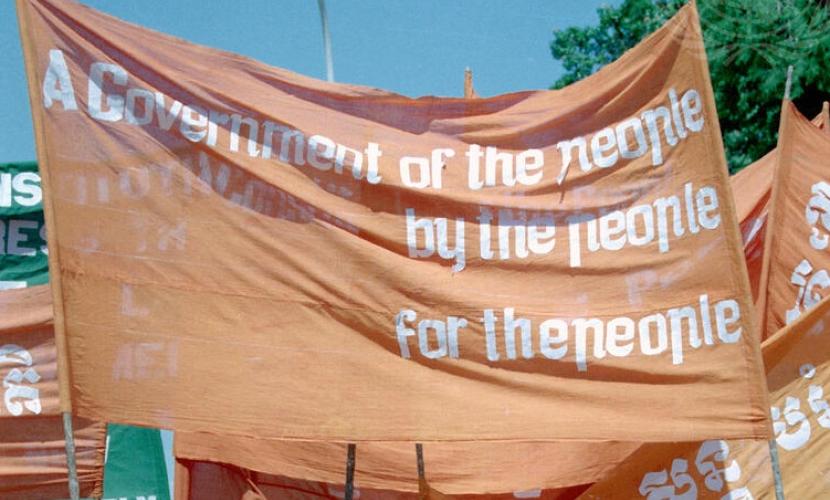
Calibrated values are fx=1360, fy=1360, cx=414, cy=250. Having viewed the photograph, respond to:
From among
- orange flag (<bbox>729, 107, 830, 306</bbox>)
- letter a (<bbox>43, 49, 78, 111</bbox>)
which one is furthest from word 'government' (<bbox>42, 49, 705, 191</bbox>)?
orange flag (<bbox>729, 107, 830, 306</bbox>)

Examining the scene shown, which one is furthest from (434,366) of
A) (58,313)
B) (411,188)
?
(58,313)

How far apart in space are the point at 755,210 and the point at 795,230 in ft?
2.46

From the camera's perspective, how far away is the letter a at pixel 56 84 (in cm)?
566

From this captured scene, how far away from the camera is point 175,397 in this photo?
5465 mm

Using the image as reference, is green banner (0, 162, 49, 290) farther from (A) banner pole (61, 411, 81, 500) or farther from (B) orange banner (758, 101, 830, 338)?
(B) orange banner (758, 101, 830, 338)

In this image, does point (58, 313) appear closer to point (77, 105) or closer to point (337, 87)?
point (77, 105)

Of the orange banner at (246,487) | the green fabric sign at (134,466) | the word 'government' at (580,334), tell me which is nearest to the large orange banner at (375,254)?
the word 'government' at (580,334)

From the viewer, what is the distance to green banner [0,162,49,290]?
9.55 m

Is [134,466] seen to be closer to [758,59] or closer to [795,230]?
[795,230]

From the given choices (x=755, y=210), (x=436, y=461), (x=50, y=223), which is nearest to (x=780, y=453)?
(x=436, y=461)

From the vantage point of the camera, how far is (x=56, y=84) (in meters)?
5.68

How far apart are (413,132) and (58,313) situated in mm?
1817

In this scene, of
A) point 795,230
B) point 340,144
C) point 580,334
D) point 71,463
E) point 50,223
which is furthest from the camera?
point 795,230

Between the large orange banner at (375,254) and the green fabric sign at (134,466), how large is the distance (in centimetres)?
517
